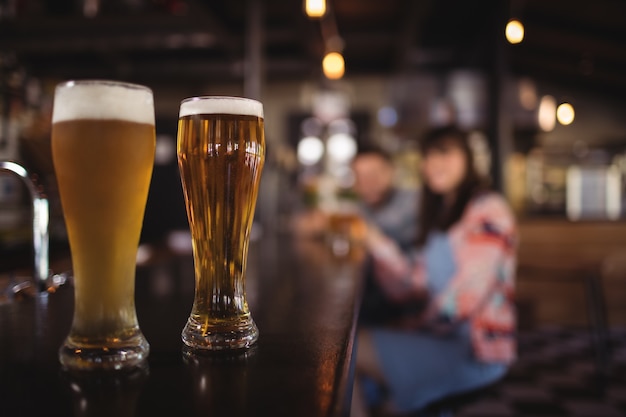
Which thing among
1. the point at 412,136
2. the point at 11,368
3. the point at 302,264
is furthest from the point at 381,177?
the point at 412,136

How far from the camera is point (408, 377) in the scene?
1749 mm

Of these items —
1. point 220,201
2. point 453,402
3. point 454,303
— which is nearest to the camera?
point 220,201

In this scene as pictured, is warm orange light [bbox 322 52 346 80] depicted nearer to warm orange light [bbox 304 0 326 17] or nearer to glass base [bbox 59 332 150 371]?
warm orange light [bbox 304 0 326 17]

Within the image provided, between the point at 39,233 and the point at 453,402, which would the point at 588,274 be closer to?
the point at 453,402

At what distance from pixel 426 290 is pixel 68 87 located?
2162 mm

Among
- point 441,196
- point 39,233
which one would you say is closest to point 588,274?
point 441,196

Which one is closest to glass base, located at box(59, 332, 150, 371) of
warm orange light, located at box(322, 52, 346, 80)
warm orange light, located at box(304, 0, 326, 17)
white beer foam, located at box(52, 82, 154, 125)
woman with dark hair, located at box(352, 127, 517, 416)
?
white beer foam, located at box(52, 82, 154, 125)

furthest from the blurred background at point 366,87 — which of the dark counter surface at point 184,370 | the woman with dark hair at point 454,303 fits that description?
the dark counter surface at point 184,370

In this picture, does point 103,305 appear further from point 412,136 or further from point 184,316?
point 412,136

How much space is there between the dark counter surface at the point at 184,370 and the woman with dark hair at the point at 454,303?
0.96m

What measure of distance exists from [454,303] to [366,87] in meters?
8.13

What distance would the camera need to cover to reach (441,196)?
2.74 metres

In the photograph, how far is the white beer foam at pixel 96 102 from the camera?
538 mm

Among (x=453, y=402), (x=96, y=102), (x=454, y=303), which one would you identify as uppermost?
(x=96, y=102)
